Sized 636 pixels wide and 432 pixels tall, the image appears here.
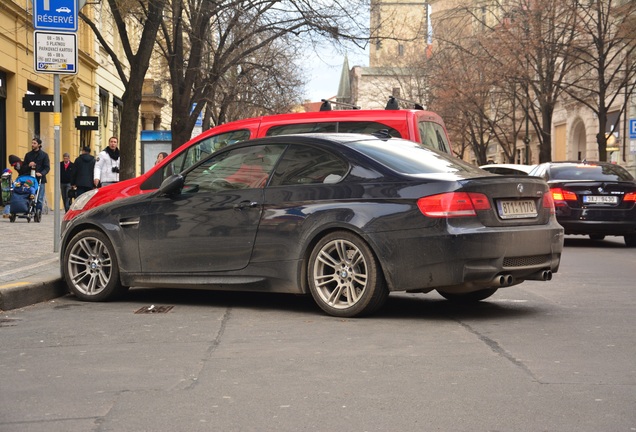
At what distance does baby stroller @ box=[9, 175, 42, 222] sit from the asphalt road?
541 inches

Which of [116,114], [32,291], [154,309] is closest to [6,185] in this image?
[32,291]

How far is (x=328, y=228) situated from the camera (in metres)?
8.03

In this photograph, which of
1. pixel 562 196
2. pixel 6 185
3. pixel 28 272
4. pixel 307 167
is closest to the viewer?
pixel 307 167

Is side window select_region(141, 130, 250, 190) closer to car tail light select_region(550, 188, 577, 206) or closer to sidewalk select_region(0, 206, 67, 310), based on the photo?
sidewalk select_region(0, 206, 67, 310)

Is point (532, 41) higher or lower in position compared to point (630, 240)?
higher

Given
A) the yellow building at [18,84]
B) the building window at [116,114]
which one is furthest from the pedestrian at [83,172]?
the building window at [116,114]

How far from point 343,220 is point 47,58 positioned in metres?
6.44

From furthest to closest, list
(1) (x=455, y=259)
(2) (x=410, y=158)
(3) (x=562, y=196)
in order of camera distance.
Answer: (3) (x=562, y=196) < (2) (x=410, y=158) < (1) (x=455, y=259)

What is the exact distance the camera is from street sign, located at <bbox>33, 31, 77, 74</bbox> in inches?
506

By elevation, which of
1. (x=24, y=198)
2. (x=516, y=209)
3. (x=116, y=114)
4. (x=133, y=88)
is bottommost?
(x=24, y=198)

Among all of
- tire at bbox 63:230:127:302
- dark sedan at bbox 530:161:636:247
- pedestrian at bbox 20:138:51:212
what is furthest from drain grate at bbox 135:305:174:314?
pedestrian at bbox 20:138:51:212

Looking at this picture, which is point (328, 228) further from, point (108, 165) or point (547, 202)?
point (108, 165)

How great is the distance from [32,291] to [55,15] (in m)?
4.85

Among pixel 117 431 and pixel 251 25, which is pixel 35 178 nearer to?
pixel 251 25
